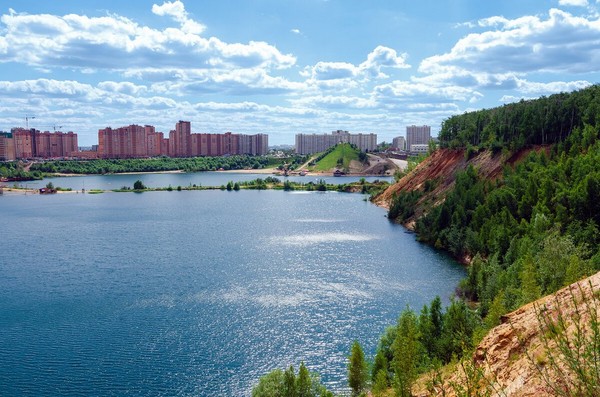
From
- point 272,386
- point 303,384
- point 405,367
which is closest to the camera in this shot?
point 405,367

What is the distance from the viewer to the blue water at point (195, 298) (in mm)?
32459

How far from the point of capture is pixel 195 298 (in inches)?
1818

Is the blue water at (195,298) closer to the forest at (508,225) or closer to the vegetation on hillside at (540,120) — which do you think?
the forest at (508,225)

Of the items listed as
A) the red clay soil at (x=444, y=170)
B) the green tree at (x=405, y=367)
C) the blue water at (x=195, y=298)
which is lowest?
the blue water at (x=195, y=298)

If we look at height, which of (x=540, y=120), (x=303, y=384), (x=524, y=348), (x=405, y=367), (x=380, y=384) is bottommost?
(x=380, y=384)

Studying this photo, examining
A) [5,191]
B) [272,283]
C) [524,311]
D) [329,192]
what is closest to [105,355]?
[272,283]

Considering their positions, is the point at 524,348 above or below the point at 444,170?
below

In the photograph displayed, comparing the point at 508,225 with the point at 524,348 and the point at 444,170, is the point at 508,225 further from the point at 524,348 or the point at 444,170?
the point at 444,170

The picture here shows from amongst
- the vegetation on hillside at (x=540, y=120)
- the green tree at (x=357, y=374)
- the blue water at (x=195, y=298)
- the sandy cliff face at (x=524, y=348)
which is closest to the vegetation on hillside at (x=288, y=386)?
the green tree at (x=357, y=374)

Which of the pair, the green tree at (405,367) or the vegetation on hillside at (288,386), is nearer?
the green tree at (405,367)

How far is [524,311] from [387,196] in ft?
311

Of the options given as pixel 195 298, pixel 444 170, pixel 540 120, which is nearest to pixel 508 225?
pixel 195 298

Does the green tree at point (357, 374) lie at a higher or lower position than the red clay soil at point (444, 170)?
lower

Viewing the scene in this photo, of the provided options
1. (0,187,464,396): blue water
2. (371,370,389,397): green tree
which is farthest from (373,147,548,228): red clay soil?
(371,370,389,397): green tree
